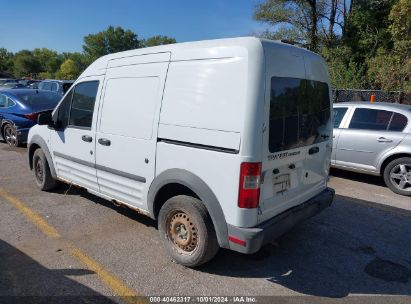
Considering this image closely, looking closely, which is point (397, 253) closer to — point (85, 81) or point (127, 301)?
point (127, 301)

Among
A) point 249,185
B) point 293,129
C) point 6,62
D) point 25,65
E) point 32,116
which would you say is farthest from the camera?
point 25,65

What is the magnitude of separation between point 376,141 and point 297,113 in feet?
12.5

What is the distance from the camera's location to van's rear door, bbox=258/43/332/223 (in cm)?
328

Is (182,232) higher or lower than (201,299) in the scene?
higher

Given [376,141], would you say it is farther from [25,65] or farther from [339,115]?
[25,65]

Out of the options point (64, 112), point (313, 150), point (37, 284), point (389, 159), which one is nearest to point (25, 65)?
point (64, 112)

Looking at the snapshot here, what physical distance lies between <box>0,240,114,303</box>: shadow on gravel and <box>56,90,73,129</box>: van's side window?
6.59 ft

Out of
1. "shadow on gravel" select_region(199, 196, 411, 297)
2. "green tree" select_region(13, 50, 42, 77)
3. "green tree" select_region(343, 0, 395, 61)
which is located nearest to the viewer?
"shadow on gravel" select_region(199, 196, 411, 297)

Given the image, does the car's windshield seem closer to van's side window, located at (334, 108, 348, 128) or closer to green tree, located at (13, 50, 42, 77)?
van's side window, located at (334, 108, 348, 128)

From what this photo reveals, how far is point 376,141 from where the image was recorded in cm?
Result: 673

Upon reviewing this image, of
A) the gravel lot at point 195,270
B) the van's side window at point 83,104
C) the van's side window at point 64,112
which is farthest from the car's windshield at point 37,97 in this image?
the van's side window at point 83,104

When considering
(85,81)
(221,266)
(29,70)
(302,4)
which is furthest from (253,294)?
(29,70)

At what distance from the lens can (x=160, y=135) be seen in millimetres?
3740

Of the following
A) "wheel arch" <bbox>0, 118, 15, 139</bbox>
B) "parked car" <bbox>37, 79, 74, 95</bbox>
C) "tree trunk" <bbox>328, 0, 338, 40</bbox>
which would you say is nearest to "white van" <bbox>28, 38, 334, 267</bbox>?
"wheel arch" <bbox>0, 118, 15, 139</bbox>
